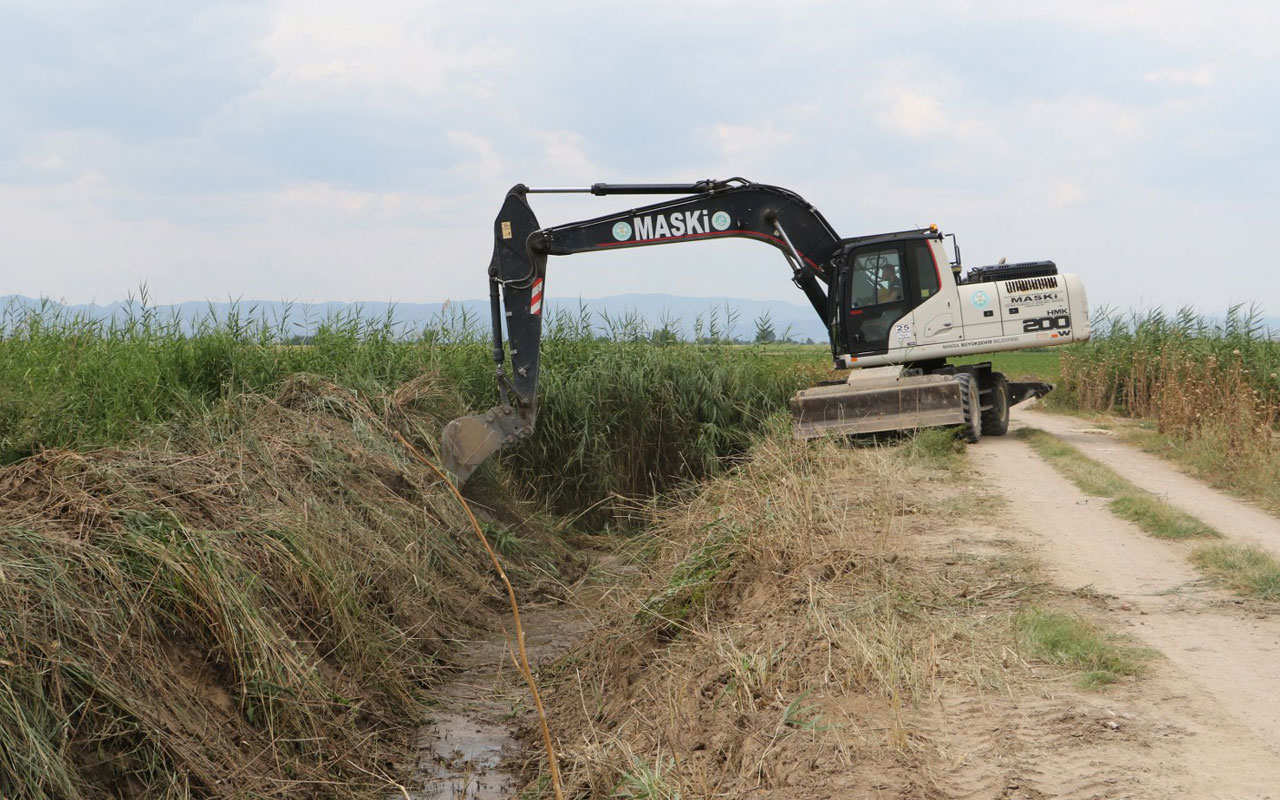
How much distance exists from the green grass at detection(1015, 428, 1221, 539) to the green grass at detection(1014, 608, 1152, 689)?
9.24ft

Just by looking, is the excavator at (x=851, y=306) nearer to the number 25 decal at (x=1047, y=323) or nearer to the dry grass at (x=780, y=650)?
the number 25 decal at (x=1047, y=323)

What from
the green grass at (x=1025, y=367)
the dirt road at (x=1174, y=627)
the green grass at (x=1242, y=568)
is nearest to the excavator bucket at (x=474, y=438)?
the dirt road at (x=1174, y=627)

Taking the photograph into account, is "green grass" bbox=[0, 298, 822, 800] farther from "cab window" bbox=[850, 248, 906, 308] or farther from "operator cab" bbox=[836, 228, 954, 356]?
"cab window" bbox=[850, 248, 906, 308]

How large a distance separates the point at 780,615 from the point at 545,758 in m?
1.45

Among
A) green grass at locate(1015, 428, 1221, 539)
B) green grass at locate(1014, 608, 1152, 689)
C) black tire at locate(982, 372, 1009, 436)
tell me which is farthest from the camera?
black tire at locate(982, 372, 1009, 436)

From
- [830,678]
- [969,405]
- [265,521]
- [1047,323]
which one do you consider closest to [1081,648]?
[830,678]

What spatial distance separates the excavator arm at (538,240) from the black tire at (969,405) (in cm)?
253

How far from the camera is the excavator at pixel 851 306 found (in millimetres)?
10773

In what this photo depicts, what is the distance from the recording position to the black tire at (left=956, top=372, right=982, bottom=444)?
1223 cm

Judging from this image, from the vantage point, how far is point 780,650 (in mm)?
5352

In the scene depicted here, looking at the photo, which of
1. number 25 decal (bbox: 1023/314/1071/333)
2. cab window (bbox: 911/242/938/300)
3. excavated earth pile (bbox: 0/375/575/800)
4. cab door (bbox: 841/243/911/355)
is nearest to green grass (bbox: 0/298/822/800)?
excavated earth pile (bbox: 0/375/575/800)

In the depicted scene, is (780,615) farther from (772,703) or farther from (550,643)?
(550,643)

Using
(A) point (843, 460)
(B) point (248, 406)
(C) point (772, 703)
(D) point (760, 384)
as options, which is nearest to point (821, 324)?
(D) point (760, 384)

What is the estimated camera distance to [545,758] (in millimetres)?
5855
